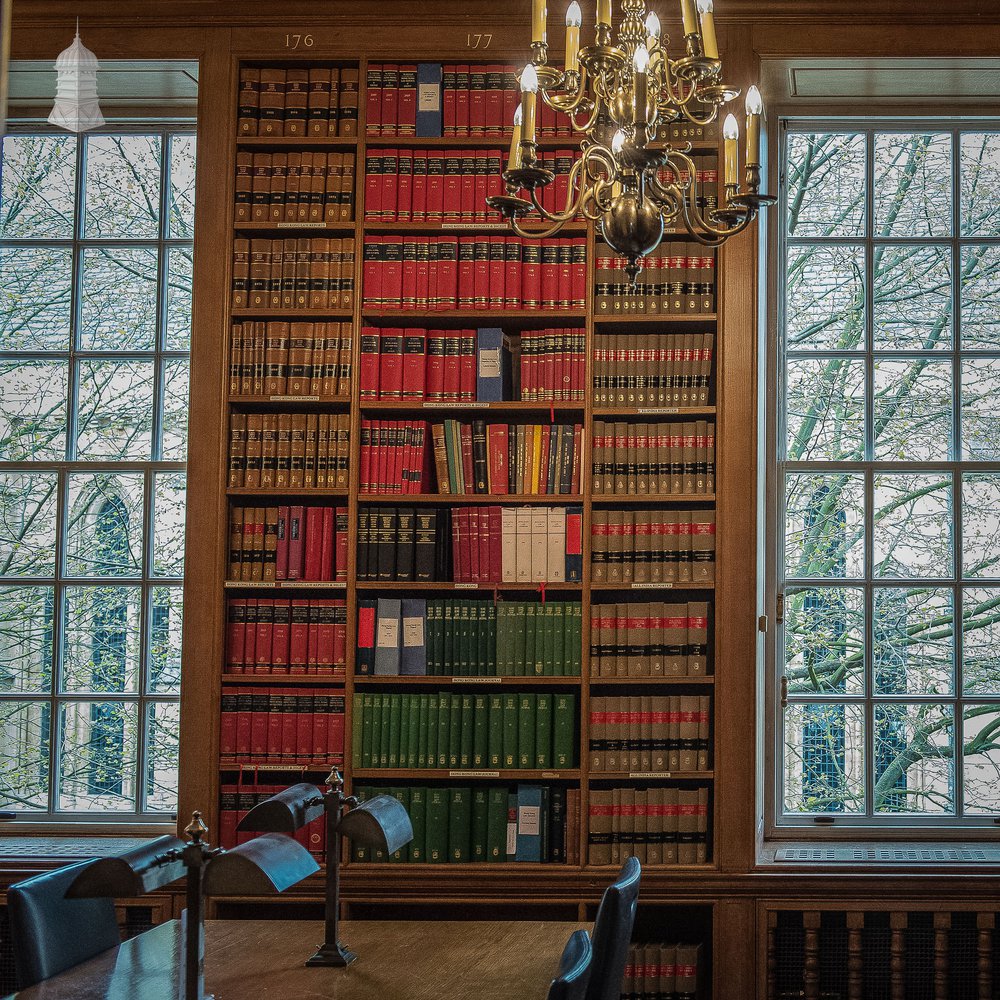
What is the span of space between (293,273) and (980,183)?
9.03 feet

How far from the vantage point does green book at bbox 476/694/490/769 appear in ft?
12.7

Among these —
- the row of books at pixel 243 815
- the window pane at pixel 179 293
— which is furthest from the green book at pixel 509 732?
the window pane at pixel 179 293

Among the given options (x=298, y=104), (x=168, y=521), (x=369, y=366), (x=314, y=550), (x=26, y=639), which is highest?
(x=298, y=104)

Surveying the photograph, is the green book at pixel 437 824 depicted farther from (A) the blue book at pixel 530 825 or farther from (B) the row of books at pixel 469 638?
(B) the row of books at pixel 469 638

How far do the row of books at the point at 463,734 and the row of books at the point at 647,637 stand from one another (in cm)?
21

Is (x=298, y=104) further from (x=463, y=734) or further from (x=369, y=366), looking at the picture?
(x=463, y=734)

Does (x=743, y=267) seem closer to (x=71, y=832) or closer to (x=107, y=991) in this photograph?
(x=107, y=991)

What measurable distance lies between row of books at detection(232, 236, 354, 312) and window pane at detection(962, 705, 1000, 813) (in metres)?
2.90

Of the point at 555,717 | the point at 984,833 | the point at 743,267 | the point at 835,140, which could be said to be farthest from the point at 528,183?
the point at 984,833

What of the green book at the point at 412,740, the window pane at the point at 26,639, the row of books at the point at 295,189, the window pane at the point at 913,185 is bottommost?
the green book at the point at 412,740

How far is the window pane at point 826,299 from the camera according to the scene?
4.40 meters

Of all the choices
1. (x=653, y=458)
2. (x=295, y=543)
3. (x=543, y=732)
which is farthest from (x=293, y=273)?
(x=543, y=732)

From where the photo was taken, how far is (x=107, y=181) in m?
4.59

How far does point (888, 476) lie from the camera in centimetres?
434
